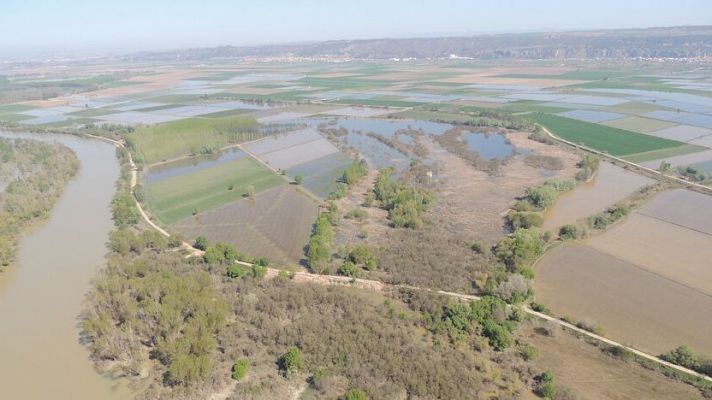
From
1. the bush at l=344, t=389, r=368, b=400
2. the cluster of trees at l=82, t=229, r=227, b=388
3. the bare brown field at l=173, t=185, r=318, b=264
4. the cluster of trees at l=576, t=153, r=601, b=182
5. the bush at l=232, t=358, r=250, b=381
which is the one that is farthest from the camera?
the cluster of trees at l=576, t=153, r=601, b=182

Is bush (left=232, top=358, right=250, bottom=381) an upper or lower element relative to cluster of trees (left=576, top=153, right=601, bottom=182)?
lower

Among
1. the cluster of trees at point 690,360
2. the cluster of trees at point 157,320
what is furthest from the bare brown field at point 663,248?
the cluster of trees at point 157,320

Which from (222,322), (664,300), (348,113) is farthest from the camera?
(348,113)

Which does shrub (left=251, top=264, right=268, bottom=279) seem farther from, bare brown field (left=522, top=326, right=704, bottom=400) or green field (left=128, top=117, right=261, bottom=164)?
green field (left=128, top=117, right=261, bottom=164)

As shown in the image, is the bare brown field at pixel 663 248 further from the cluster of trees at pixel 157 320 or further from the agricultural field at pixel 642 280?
the cluster of trees at pixel 157 320

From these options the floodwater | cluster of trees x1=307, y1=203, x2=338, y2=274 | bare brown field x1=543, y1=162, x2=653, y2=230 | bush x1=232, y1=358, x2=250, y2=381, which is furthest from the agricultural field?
the floodwater

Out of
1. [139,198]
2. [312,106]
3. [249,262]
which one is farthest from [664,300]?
[312,106]

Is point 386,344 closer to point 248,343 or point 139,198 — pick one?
point 248,343
